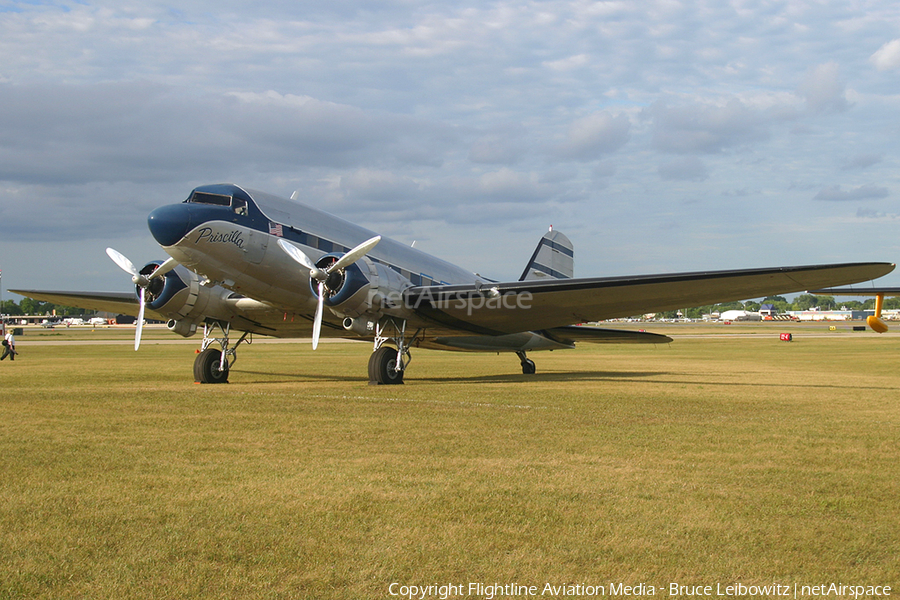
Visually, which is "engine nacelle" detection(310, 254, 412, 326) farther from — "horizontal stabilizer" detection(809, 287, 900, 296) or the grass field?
"horizontal stabilizer" detection(809, 287, 900, 296)

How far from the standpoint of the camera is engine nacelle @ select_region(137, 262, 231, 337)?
19.0 meters

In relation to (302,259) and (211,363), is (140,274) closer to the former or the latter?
(211,363)

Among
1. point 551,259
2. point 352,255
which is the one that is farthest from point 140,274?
point 551,259

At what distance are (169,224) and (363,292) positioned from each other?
4.42m

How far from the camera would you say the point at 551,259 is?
86.3ft

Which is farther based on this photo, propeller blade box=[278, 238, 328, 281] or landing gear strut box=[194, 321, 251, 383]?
landing gear strut box=[194, 321, 251, 383]

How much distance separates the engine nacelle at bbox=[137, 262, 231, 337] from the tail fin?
1080cm

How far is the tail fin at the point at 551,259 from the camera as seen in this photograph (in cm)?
2570

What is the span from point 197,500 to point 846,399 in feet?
42.3

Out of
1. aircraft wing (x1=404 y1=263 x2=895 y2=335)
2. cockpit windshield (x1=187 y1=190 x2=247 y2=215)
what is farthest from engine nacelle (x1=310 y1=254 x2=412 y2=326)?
cockpit windshield (x1=187 y1=190 x2=247 y2=215)

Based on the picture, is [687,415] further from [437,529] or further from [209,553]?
[209,553]

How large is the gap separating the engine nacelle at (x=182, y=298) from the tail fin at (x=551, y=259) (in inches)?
425

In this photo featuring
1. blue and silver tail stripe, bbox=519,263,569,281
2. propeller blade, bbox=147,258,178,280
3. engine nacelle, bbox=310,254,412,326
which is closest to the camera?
engine nacelle, bbox=310,254,412,326

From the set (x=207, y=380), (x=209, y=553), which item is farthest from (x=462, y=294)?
(x=209, y=553)
